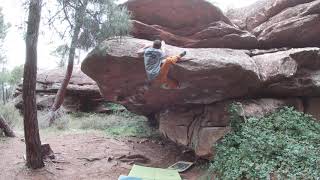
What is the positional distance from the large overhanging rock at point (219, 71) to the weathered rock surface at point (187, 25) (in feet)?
2.37

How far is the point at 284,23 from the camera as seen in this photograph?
9742mm

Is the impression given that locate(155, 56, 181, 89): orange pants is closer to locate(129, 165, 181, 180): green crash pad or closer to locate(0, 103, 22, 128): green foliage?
locate(129, 165, 181, 180): green crash pad

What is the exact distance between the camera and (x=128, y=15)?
9.41 m

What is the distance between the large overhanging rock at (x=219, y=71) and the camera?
8.65 meters

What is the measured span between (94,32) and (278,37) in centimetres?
530

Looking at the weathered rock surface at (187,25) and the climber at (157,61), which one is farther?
the weathered rock surface at (187,25)

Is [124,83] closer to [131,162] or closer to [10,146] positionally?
[131,162]

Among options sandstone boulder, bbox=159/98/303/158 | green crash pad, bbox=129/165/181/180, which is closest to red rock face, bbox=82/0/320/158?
sandstone boulder, bbox=159/98/303/158

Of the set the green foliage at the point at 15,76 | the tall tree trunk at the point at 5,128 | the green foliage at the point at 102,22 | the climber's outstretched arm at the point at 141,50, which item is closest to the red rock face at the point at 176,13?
the green foliage at the point at 102,22

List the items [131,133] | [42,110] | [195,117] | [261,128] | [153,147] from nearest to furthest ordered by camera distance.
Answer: [261,128], [195,117], [153,147], [131,133], [42,110]

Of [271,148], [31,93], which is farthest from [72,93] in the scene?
[271,148]

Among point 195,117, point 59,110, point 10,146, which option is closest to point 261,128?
point 195,117

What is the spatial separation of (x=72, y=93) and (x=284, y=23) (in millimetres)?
11374

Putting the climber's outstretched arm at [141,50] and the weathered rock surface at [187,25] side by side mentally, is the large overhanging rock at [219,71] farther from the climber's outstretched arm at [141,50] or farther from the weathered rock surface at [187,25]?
the weathered rock surface at [187,25]
